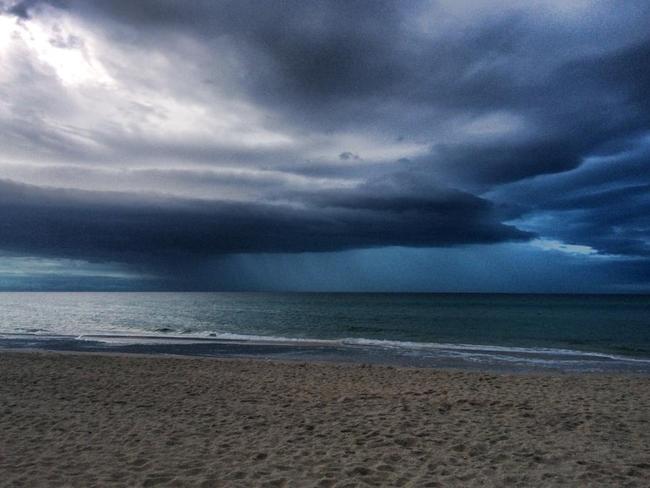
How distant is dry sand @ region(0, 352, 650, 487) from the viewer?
6.54 m

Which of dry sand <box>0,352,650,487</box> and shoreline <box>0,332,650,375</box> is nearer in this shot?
dry sand <box>0,352,650,487</box>

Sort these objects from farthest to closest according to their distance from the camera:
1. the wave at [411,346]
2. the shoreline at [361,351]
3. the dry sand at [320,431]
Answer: the wave at [411,346], the shoreline at [361,351], the dry sand at [320,431]

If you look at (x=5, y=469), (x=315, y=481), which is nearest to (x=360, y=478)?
(x=315, y=481)

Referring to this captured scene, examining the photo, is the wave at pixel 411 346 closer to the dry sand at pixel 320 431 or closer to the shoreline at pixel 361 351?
the shoreline at pixel 361 351

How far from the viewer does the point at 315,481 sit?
6297mm

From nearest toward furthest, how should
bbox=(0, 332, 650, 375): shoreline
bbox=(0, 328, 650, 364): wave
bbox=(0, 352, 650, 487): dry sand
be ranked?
bbox=(0, 352, 650, 487): dry sand → bbox=(0, 332, 650, 375): shoreline → bbox=(0, 328, 650, 364): wave

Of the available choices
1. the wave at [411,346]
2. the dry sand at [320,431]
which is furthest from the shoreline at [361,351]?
the dry sand at [320,431]

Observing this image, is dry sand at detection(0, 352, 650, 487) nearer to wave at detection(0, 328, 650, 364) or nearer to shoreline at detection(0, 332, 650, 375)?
shoreline at detection(0, 332, 650, 375)

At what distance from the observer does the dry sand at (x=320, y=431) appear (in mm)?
6536

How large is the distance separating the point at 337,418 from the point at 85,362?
13763 mm

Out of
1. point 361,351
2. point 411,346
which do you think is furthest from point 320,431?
point 411,346

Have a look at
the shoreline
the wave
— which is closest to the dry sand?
the shoreline

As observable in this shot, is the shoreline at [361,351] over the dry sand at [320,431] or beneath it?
beneath

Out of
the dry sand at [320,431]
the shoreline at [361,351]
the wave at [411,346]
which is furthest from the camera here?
the wave at [411,346]
